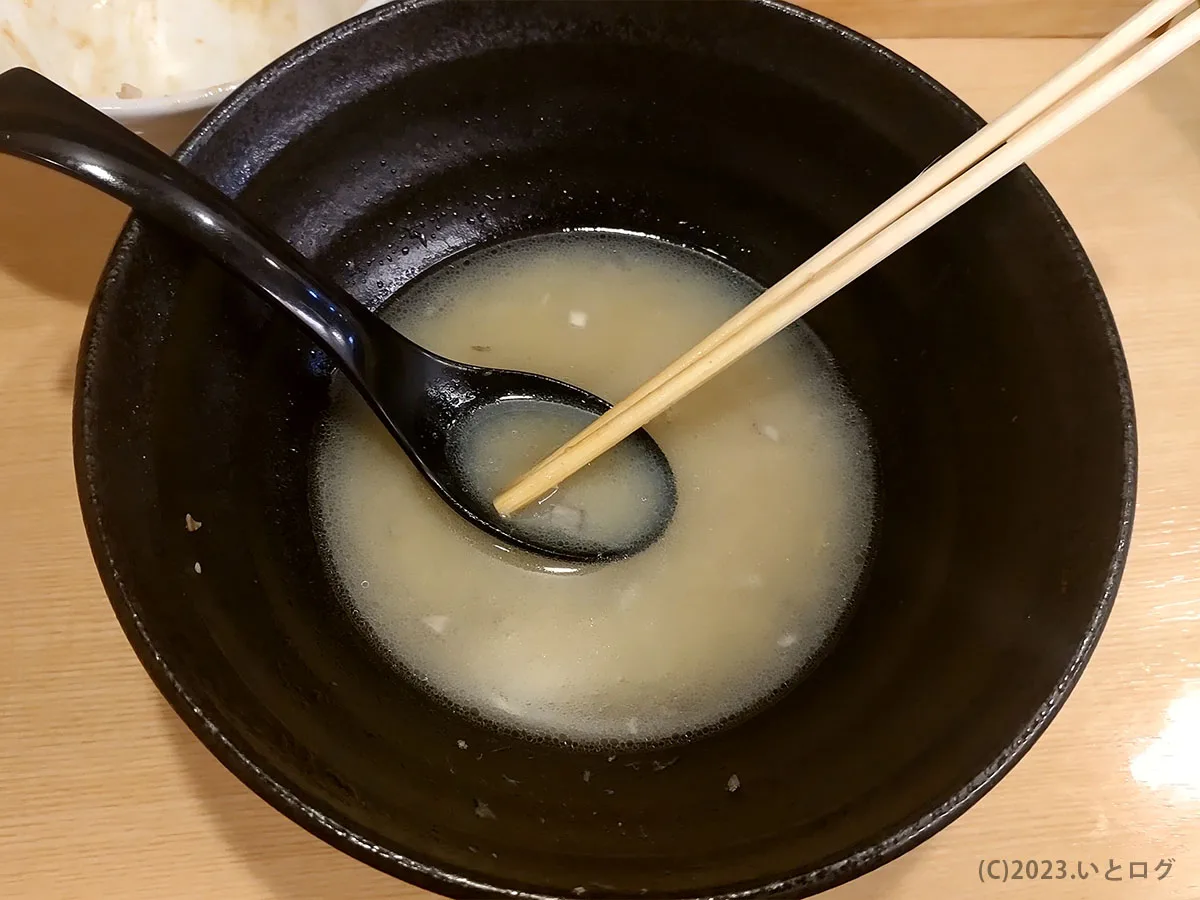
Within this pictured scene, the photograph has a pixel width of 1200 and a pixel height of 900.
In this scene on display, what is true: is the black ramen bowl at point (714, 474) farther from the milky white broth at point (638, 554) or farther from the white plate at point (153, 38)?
the white plate at point (153, 38)

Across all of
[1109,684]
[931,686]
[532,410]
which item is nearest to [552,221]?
[532,410]

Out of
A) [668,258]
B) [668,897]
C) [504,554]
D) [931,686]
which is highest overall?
[668,258]

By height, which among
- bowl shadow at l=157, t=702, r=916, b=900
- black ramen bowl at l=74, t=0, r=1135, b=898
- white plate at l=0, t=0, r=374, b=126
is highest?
white plate at l=0, t=0, r=374, b=126

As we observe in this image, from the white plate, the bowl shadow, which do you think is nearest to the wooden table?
the bowl shadow

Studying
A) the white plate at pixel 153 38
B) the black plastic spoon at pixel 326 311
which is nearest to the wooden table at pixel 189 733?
the white plate at pixel 153 38

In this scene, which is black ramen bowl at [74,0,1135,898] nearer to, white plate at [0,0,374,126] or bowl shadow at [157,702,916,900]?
bowl shadow at [157,702,916,900]

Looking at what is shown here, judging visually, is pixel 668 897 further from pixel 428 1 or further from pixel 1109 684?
pixel 428 1
